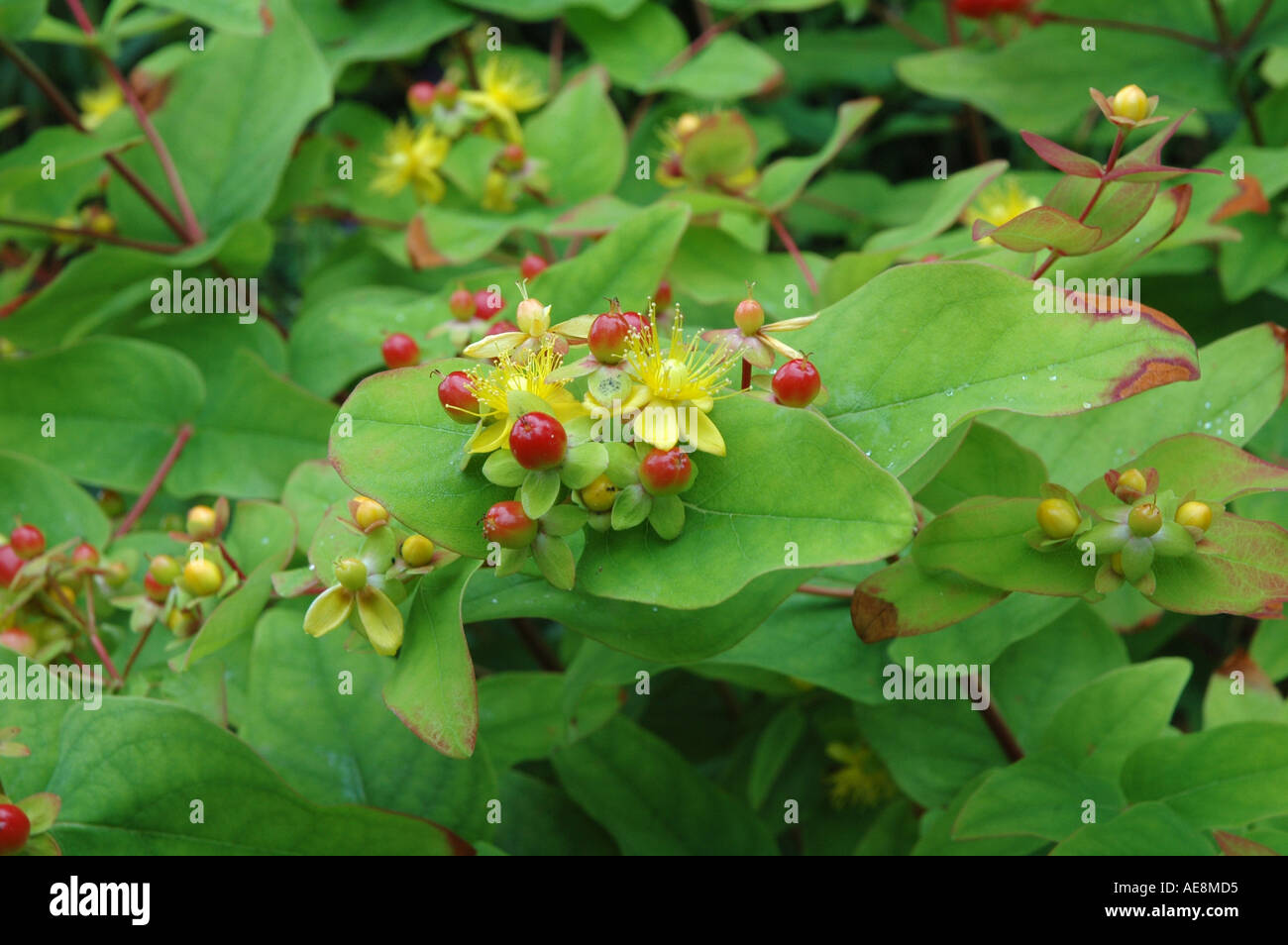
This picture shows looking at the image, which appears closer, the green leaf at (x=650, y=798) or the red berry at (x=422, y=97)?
the green leaf at (x=650, y=798)

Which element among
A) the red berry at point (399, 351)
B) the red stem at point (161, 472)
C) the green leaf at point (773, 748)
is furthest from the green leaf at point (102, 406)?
the green leaf at point (773, 748)

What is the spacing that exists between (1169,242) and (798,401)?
17.6 inches

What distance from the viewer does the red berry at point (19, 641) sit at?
65 cm

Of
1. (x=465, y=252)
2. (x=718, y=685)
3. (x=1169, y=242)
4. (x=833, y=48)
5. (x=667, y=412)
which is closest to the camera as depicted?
(x=667, y=412)

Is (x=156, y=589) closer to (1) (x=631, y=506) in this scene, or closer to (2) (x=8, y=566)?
(2) (x=8, y=566)

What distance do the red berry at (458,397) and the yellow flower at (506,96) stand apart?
521 millimetres

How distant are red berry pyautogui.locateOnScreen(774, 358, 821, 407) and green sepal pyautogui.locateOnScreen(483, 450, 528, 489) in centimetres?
13

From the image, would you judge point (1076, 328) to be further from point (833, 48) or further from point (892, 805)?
point (833, 48)

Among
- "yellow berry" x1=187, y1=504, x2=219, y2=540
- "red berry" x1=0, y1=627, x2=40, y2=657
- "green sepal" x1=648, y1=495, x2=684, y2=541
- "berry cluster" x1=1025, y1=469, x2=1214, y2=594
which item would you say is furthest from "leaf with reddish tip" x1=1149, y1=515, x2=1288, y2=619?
"red berry" x1=0, y1=627, x2=40, y2=657

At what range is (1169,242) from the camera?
0.77 metres

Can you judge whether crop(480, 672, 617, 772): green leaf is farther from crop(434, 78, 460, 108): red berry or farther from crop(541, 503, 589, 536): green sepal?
crop(434, 78, 460, 108): red berry

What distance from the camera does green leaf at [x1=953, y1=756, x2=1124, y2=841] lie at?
616 mm

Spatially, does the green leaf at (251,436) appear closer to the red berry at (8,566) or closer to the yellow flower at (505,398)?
the red berry at (8,566)

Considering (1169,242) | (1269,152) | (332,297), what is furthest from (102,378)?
(1269,152)
